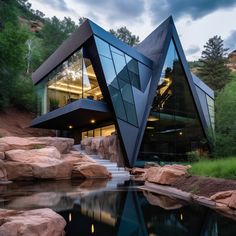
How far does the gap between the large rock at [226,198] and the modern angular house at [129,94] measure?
1034cm

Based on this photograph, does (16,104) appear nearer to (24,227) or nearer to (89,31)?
(89,31)

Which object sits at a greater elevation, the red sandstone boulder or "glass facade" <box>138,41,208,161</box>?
"glass facade" <box>138,41,208,161</box>

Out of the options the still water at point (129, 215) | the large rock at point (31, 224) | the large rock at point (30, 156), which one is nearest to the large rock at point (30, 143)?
the large rock at point (30, 156)

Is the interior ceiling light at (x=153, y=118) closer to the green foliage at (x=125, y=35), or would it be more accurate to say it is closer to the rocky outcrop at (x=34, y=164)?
the rocky outcrop at (x=34, y=164)

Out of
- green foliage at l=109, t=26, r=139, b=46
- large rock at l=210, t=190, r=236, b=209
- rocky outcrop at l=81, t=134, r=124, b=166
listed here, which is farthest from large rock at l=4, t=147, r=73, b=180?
green foliage at l=109, t=26, r=139, b=46

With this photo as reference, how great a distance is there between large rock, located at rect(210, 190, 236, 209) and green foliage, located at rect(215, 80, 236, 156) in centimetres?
838

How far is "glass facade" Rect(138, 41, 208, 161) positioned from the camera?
1914cm

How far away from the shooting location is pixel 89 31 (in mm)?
16078

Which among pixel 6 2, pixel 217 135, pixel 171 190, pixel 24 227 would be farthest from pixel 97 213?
pixel 6 2

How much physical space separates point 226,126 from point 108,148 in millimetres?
7227

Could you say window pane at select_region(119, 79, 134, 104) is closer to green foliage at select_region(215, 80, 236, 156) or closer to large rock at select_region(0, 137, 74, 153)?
large rock at select_region(0, 137, 74, 153)

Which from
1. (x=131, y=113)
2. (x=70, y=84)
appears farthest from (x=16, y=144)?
(x=131, y=113)

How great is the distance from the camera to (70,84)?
→ 19406 millimetres

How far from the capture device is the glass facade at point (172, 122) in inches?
754
